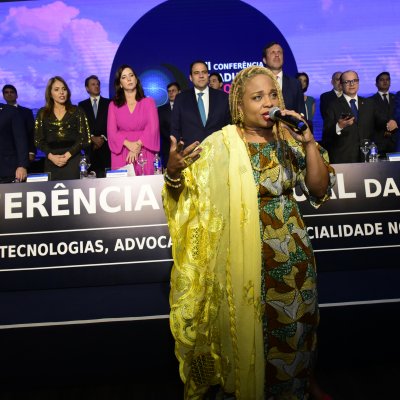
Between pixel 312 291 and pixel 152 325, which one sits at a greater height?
pixel 312 291

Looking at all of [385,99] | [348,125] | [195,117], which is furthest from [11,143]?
[385,99]

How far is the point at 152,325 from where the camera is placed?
2.90 m

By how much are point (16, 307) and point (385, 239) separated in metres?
2.61

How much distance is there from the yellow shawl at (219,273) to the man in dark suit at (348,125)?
3385mm

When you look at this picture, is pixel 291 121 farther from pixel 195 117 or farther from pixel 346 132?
pixel 346 132

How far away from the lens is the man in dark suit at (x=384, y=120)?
5.55 m

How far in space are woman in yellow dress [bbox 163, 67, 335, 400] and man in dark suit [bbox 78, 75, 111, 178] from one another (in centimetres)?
396

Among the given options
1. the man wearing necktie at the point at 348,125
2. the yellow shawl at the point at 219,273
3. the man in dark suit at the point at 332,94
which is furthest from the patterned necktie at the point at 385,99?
the yellow shawl at the point at 219,273

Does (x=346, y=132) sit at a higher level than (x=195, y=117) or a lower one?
lower

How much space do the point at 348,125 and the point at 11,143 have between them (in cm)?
341

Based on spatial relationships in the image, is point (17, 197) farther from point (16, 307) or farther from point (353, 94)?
point (353, 94)

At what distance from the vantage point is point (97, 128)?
20.6 ft

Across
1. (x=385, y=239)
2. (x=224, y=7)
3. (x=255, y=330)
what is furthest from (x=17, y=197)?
(x=224, y=7)

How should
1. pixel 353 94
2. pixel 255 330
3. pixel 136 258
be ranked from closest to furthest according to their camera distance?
pixel 255 330 < pixel 136 258 < pixel 353 94
